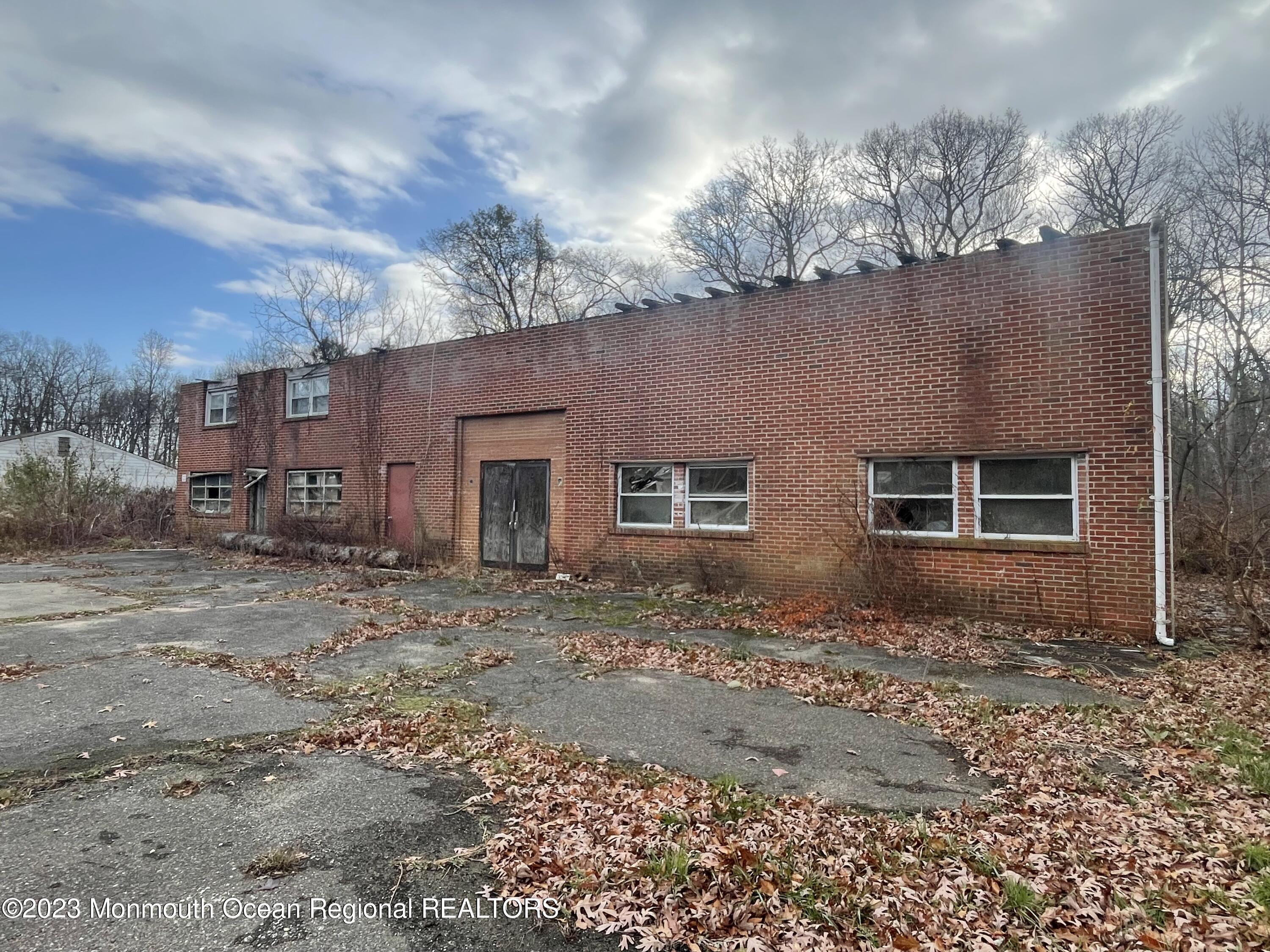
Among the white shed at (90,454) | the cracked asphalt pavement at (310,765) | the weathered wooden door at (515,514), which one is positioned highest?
the white shed at (90,454)

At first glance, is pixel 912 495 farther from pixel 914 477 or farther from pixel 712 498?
pixel 712 498

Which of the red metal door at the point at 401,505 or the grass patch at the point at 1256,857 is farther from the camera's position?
the red metal door at the point at 401,505

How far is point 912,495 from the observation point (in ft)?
32.1

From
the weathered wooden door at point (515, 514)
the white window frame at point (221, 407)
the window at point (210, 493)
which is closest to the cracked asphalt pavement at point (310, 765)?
the weathered wooden door at point (515, 514)

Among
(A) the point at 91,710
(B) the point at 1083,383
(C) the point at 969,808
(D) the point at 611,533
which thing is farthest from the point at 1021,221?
(A) the point at 91,710

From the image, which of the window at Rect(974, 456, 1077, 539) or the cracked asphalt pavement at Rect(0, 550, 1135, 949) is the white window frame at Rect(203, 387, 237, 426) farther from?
the window at Rect(974, 456, 1077, 539)

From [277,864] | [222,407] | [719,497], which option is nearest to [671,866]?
[277,864]

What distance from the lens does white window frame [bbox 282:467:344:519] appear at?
17.5 metres

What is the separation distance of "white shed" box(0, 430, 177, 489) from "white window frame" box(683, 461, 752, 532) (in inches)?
1107

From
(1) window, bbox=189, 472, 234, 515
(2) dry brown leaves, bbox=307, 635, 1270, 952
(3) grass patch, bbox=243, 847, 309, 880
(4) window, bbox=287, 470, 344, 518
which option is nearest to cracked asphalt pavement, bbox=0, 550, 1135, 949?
(3) grass patch, bbox=243, 847, 309, 880

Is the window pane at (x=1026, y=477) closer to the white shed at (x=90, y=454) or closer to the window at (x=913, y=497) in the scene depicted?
the window at (x=913, y=497)

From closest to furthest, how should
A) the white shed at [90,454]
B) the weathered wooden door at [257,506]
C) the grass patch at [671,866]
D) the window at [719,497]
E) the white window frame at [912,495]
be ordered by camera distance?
the grass patch at [671,866] → the white window frame at [912,495] → the window at [719,497] → the weathered wooden door at [257,506] → the white shed at [90,454]

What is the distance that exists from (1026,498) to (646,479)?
613 cm

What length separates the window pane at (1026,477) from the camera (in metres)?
8.78
